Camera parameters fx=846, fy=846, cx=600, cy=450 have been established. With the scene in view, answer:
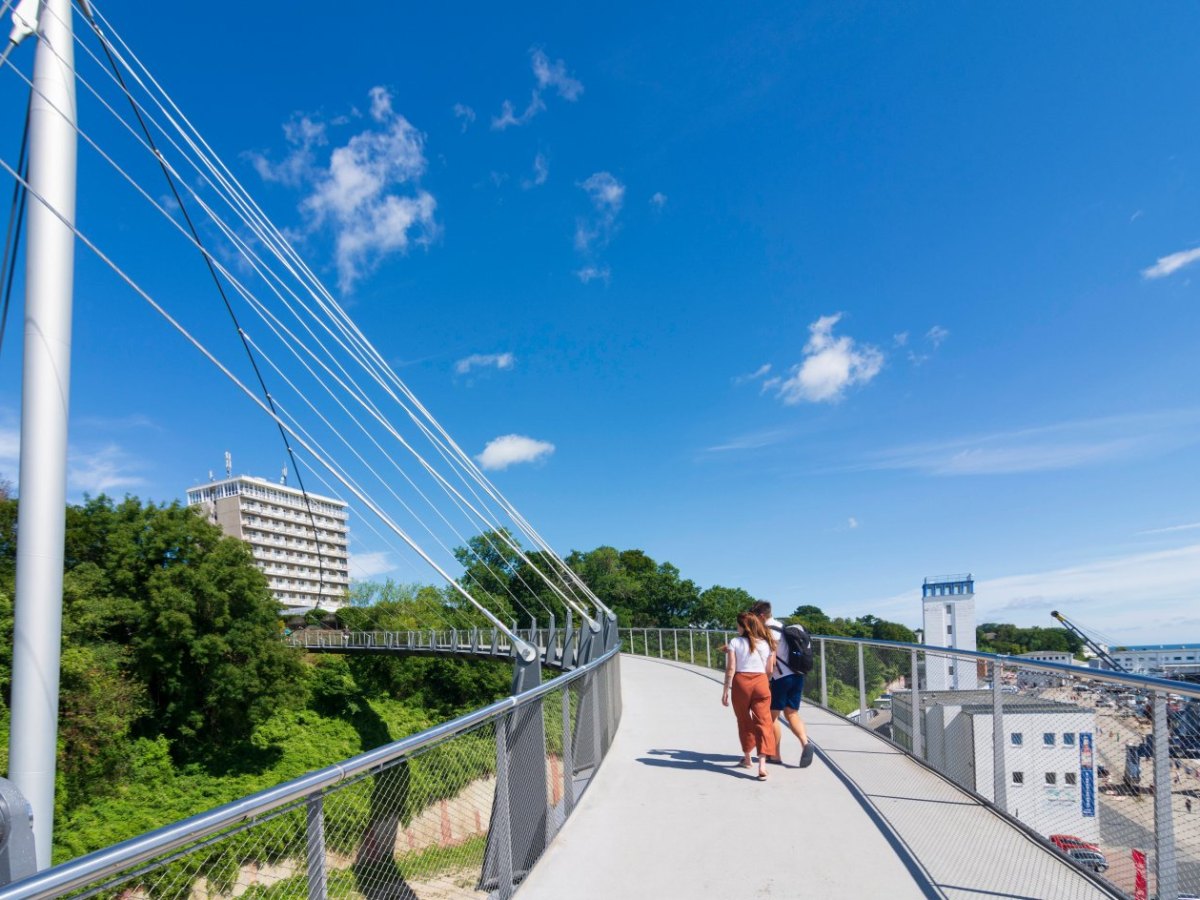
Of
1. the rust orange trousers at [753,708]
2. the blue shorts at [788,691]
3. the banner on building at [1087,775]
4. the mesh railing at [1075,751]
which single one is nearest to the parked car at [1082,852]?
the mesh railing at [1075,751]

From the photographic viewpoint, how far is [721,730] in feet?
35.0

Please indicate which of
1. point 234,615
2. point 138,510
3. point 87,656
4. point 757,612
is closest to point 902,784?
point 757,612

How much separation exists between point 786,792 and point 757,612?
5.27ft

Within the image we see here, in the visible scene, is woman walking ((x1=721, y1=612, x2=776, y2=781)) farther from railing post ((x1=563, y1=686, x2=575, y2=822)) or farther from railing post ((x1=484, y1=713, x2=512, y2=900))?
railing post ((x1=484, y1=713, x2=512, y2=900))

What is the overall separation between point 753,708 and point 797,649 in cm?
85

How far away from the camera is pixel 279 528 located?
411 feet

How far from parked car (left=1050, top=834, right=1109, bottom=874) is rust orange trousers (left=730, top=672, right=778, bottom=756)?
8.31 ft

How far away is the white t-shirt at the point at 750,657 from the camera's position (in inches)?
292

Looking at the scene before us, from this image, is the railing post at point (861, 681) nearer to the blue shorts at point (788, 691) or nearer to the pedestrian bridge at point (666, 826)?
the pedestrian bridge at point (666, 826)

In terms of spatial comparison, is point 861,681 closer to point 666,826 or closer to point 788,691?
point 788,691

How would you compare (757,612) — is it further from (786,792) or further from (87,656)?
(87,656)

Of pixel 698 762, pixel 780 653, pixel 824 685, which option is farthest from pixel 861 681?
pixel 698 762

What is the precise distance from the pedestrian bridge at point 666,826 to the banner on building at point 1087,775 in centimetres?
9

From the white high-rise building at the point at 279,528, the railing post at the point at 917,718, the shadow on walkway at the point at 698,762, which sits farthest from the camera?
the white high-rise building at the point at 279,528
